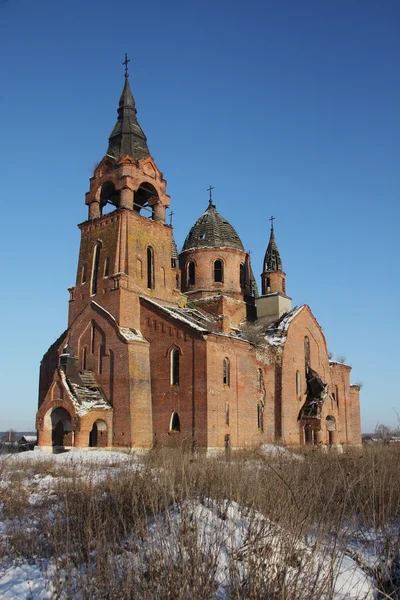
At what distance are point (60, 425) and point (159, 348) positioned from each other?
6106 mm

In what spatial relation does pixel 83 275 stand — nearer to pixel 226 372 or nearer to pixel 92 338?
pixel 92 338

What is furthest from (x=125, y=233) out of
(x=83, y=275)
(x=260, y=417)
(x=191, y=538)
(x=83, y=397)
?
(x=191, y=538)

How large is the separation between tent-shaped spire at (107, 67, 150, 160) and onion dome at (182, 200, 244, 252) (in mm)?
8396

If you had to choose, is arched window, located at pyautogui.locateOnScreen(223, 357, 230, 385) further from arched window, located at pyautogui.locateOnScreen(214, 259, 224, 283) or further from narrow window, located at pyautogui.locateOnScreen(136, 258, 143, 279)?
arched window, located at pyautogui.locateOnScreen(214, 259, 224, 283)

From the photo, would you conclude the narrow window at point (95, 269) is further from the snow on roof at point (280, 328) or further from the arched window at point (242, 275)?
the arched window at point (242, 275)

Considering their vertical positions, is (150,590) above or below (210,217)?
below

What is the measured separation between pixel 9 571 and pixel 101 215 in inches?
988

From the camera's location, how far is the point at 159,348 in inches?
1101

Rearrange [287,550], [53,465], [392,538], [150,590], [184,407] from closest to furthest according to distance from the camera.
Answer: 1. [150,590]
2. [287,550]
3. [392,538]
4. [53,465]
5. [184,407]

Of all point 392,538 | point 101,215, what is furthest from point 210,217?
point 392,538

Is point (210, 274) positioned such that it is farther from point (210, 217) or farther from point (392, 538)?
point (392, 538)

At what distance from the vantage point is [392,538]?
7.32m

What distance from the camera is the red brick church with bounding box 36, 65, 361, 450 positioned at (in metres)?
26.3

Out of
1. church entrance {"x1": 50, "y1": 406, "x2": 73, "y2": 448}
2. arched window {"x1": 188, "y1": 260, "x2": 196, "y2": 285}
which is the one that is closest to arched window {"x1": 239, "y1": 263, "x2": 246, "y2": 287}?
arched window {"x1": 188, "y1": 260, "x2": 196, "y2": 285}
